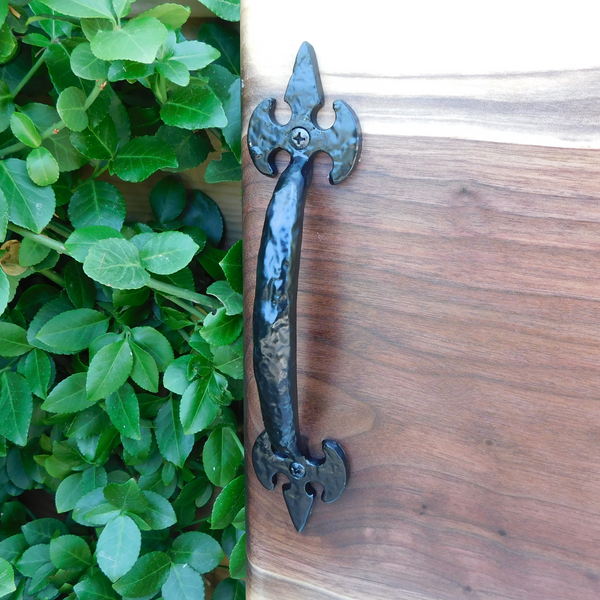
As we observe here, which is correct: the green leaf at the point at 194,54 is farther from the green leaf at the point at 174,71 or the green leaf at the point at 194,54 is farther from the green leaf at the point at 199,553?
the green leaf at the point at 199,553

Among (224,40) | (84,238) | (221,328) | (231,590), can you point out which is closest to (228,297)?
(221,328)

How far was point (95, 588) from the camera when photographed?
21.9 inches

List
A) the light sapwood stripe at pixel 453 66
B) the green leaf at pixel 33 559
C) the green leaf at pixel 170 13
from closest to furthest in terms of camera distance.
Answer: the light sapwood stripe at pixel 453 66 < the green leaf at pixel 170 13 < the green leaf at pixel 33 559

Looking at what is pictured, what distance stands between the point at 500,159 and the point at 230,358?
277 mm

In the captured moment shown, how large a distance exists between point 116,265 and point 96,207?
0.31 feet

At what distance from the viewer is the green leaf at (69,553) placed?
1.90ft

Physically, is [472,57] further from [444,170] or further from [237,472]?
[237,472]

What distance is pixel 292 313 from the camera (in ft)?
1.09

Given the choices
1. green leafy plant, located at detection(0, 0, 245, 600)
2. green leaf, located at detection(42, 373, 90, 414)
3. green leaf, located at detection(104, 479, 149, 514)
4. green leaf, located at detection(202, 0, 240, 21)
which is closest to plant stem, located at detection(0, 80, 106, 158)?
green leafy plant, located at detection(0, 0, 245, 600)

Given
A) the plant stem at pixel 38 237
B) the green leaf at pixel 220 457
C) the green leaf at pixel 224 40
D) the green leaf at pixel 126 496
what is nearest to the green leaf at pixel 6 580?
the green leaf at pixel 126 496

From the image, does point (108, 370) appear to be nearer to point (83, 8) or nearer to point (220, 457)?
point (220, 457)

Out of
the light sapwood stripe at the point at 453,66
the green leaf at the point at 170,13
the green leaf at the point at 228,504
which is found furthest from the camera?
the green leaf at the point at 228,504

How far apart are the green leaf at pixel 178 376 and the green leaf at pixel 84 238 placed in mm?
121

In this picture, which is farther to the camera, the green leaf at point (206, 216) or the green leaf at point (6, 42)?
the green leaf at point (206, 216)
